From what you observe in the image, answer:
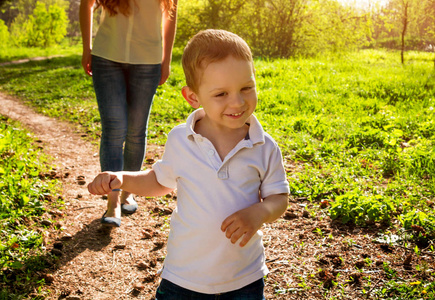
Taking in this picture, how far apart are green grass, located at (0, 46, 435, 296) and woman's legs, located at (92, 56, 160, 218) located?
5.70 feet

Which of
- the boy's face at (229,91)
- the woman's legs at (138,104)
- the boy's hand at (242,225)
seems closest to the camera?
the boy's hand at (242,225)

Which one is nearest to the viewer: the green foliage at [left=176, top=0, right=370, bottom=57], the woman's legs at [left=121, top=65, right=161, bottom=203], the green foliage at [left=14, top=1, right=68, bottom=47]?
the woman's legs at [left=121, top=65, right=161, bottom=203]

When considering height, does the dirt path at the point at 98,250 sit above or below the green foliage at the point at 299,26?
below

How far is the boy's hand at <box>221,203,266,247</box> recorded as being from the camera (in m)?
1.51

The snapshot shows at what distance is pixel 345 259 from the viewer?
2998mm

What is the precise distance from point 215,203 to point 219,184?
0.26 feet

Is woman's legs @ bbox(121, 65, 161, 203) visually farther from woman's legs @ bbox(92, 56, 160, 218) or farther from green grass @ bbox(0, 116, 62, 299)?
green grass @ bbox(0, 116, 62, 299)

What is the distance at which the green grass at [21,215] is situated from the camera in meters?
2.70

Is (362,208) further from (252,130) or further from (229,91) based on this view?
(229,91)

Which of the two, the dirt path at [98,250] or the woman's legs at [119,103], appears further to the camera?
the woman's legs at [119,103]

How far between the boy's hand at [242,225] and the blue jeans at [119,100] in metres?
1.98

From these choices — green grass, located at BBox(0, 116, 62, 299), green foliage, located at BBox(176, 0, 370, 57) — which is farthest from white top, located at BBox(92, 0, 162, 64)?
green foliage, located at BBox(176, 0, 370, 57)

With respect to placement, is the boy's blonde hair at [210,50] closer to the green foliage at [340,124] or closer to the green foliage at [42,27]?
the green foliage at [340,124]

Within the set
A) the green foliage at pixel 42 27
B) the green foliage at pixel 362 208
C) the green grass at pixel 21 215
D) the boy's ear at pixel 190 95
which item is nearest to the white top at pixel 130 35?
the green grass at pixel 21 215
